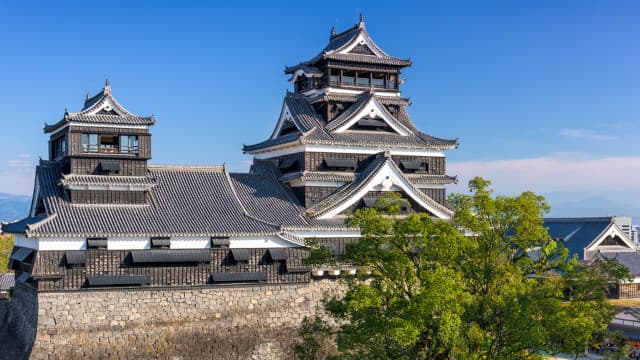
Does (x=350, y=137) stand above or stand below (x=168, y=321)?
above

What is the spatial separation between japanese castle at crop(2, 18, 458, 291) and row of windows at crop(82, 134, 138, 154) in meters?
0.05

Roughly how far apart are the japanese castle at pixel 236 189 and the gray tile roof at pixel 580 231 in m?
18.8

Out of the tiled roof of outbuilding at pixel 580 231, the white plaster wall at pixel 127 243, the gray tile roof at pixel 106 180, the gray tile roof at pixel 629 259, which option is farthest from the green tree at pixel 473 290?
the tiled roof of outbuilding at pixel 580 231

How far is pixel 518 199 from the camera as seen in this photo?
78.5ft

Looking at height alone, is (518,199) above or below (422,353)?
above

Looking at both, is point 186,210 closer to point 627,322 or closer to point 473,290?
point 473,290

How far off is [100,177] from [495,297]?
711 inches

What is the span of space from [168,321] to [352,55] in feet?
59.3

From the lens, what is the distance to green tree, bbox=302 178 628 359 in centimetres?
2177

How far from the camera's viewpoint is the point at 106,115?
3259 cm

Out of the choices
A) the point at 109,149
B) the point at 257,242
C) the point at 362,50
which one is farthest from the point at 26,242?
the point at 362,50

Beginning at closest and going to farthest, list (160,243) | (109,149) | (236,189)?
(160,243) → (109,149) → (236,189)

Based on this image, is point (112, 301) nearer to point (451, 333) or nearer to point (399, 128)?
point (451, 333)

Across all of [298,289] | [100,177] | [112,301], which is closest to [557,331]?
[298,289]
